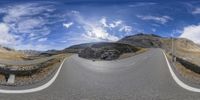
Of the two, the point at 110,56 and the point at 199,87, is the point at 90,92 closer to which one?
the point at 199,87

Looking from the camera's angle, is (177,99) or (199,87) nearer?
(177,99)

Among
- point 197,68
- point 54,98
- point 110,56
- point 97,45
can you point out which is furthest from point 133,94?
point 97,45

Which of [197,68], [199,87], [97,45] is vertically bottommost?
[97,45]

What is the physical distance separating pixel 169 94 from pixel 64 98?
2822mm

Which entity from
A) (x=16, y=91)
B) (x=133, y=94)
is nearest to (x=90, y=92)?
(x=133, y=94)

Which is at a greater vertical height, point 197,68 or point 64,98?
point 64,98

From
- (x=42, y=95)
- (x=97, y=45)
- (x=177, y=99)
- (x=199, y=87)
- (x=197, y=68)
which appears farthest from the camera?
(x=97, y=45)

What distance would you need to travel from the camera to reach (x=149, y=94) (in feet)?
34.5

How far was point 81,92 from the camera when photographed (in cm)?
1102

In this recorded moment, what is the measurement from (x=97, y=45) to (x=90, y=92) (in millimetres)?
92210

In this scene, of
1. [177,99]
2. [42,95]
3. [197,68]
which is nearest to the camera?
[177,99]

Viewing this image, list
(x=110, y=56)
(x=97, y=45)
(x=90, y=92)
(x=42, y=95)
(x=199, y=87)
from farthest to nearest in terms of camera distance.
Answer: (x=97, y=45), (x=110, y=56), (x=199, y=87), (x=90, y=92), (x=42, y=95)

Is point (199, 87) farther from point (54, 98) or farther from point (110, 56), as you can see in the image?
point (110, 56)

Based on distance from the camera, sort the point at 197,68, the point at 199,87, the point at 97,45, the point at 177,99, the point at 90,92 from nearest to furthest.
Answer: the point at 177,99, the point at 90,92, the point at 199,87, the point at 197,68, the point at 97,45
